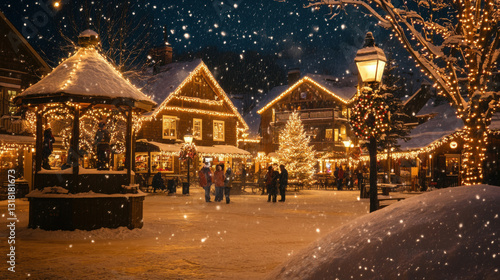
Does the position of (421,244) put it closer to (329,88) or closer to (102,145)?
(102,145)

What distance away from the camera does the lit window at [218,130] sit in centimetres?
4578

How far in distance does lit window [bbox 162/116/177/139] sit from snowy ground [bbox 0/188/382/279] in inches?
1034

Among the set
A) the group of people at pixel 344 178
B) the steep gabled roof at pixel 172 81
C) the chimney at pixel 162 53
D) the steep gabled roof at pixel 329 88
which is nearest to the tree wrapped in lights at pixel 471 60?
the group of people at pixel 344 178

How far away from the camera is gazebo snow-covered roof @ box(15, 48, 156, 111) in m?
11.8

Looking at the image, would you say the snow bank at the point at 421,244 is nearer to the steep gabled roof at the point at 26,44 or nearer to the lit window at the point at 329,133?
the steep gabled roof at the point at 26,44

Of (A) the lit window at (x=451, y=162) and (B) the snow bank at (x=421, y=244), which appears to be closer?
(B) the snow bank at (x=421, y=244)

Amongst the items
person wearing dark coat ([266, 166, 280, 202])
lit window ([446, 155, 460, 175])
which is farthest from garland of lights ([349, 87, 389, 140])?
lit window ([446, 155, 460, 175])

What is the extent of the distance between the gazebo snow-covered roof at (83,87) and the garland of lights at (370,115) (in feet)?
18.4

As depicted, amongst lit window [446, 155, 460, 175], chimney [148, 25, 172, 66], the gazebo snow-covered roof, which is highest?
chimney [148, 25, 172, 66]

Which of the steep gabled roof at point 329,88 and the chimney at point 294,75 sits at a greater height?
the chimney at point 294,75

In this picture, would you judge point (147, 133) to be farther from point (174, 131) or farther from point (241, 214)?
point (241, 214)

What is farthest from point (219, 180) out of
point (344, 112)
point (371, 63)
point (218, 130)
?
point (344, 112)

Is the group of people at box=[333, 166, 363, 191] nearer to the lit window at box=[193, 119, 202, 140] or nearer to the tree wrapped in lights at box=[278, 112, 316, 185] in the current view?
the tree wrapped in lights at box=[278, 112, 316, 185]

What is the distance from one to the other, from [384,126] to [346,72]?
182 ft
